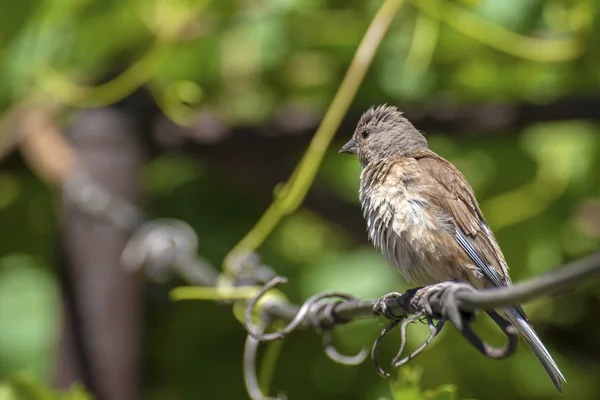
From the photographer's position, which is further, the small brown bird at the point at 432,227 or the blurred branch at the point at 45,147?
the blurred branch at the point at 45,147

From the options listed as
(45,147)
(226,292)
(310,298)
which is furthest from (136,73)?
(310,298)

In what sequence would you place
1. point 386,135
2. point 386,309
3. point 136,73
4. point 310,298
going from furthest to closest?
point 136,73, point 386,135, point 310,298, point 386,309

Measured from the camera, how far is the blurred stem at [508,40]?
3.54m

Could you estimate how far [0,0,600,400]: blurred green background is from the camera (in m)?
3.70

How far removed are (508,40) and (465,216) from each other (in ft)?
4.01

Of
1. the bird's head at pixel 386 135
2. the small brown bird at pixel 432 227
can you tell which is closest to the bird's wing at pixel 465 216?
the small brown bird at pixel 432 227

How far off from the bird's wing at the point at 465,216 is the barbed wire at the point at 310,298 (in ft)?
1.24

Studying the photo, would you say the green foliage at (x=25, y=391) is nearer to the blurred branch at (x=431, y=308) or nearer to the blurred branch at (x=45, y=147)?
the blurred branch at (x=431, y=308)

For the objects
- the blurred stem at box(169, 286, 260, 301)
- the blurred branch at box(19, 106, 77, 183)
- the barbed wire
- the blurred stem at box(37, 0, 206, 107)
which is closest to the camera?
the barbed wire

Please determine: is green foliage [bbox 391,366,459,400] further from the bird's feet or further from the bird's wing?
the bird's wing

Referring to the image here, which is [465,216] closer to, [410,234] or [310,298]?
[410,234]

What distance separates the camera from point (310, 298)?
2219 mm

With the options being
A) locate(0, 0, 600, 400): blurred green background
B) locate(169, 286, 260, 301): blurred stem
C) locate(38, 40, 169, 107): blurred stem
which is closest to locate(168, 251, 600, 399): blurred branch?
locate(169, 286, 260, 301): blurred stem

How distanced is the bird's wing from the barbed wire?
38cm
